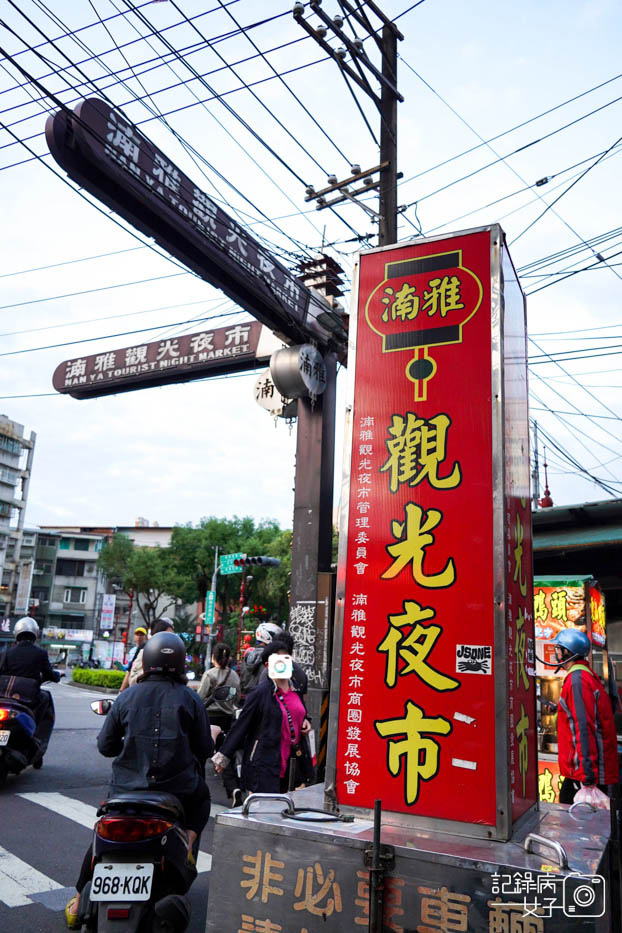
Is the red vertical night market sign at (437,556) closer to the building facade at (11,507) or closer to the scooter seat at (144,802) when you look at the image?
the scooter seat at (144,802)

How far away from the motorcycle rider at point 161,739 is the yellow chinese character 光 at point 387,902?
1.56 m

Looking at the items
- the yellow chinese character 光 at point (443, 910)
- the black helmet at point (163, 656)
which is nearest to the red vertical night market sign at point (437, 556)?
the yellow chinese character 光 at point (443, 910)

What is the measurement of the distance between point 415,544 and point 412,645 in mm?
441

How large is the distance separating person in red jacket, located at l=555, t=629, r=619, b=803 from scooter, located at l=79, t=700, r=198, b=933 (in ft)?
9.30

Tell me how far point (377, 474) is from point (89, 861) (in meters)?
2.52

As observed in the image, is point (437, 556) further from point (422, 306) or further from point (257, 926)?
point (257, 926)

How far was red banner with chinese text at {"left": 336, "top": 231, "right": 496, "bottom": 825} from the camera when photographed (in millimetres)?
2740

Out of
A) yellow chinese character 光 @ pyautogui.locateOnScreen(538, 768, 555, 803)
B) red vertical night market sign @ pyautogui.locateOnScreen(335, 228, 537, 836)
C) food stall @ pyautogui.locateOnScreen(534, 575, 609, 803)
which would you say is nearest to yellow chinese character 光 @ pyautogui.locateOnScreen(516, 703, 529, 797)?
red vertical night market sign @ pyautogui.locateOnScreen(335, 228, 537, 836)

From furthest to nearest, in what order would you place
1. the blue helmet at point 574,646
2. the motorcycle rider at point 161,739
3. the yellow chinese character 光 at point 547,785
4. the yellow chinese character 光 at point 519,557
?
the yellow chinese character 光 at point 547,785 < the blue helmet at point 574,646 < the motorcycle rider at point 161,739 < the yellow chinese character 光 at point 519,557

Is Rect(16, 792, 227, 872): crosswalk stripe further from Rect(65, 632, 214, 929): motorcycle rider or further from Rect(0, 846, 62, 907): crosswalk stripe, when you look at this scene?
Rect(65, 632, 214, 929): motorcycle rider

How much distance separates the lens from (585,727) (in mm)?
4730

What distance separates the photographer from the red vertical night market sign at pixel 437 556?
2721mm

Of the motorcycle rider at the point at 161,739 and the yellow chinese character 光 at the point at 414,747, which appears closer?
the yellow chinese character 光 at the point at 414,747

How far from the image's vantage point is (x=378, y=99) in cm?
966
